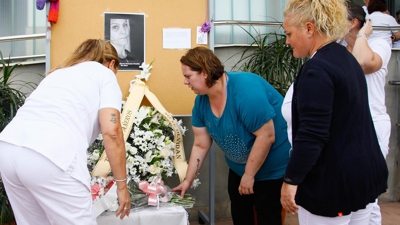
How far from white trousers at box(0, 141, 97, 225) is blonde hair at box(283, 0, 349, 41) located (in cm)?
118

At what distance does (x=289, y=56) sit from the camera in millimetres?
3975

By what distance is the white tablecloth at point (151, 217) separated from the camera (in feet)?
8.71

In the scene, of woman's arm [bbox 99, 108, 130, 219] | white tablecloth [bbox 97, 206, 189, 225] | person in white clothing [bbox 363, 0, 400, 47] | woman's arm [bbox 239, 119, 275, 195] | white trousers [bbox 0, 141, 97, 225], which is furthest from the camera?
person in white clothing [bbox 363, 0, 400, 47]

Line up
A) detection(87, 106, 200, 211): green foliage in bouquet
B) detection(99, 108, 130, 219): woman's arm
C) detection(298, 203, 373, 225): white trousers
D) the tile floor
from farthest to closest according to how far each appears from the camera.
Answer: the tile floor, detection(87, 106, 200, 211): green foliage in bouquet, detection(99, 108, 130, 219): woman's arm, detection(298, 203, 373, 225): white trousers

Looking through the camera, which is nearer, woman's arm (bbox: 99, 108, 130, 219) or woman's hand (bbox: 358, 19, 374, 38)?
woman's arm (bbox: 99, 108, 130, 219)

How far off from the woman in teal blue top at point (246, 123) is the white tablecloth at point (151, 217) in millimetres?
430

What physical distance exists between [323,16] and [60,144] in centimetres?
124

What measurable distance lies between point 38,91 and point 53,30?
145cm

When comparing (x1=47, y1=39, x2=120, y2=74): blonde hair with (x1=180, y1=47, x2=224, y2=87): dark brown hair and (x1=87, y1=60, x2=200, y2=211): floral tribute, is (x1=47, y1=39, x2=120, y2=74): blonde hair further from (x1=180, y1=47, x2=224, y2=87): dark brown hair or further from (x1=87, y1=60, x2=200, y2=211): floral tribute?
(x1=87, y1=60, x2=200, y2=211): floral tribute

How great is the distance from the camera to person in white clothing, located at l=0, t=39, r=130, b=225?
1.84 m

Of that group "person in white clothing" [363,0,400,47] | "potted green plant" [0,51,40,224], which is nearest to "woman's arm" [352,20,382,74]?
"person in white clothing" [363,0,400,47]

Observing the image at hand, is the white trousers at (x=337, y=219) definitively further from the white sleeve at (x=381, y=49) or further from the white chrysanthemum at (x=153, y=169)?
the white chrysanthemum at (x=153, y=169)

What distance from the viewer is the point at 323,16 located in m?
1.71

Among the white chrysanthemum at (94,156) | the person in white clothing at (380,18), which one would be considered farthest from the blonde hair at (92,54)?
the person in white clothing at (380,18)
